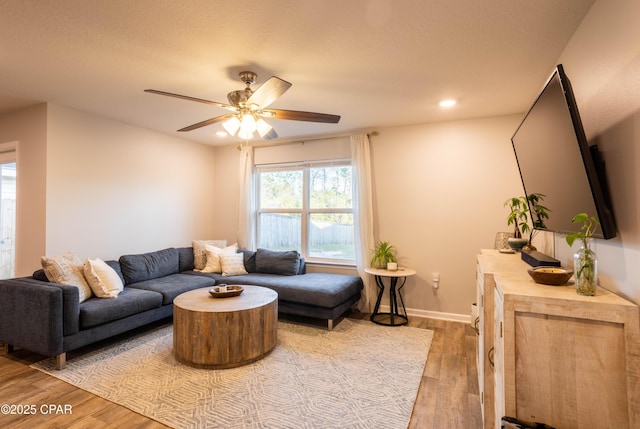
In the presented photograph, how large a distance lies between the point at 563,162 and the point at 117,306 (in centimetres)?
360

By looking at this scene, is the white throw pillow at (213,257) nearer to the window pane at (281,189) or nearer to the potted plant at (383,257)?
the window pane at (281,189)

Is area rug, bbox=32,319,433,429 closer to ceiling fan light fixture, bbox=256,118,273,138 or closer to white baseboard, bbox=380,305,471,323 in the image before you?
white baseboard, bbox=380,305,471,323

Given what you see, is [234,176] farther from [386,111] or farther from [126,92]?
[386,111]

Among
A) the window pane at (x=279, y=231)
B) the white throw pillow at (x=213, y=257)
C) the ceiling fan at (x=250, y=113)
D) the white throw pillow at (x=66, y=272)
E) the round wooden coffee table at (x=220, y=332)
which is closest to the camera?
the ceiling fan at (x=250, y=113)

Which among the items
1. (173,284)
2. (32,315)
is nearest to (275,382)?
(173,284)

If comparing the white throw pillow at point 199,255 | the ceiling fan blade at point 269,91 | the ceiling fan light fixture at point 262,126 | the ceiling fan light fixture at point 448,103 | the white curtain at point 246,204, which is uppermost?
the ceiling fan light fixture at point 448,103

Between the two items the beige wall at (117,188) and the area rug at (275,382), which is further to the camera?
the beige wall at (117,188)

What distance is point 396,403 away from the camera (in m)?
2.18

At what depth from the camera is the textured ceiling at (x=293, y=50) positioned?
1773 millimetres

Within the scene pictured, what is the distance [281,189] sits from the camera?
5.03 metres

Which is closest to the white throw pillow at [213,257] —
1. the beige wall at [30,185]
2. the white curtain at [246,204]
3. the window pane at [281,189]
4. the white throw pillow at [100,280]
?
the white curtain at [246,204]

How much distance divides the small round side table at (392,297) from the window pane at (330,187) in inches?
45.0

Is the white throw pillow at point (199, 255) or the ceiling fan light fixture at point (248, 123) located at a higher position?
the ceiling fan light fixture at point (248, 123)

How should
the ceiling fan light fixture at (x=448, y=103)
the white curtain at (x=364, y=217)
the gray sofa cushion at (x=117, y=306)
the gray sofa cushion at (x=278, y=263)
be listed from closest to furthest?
the gray sofa cushion at (x=117, y=306)
the ceiling fan light fixture at (x=448, y=103)
the white curtain at (x=364, y=217)
the gray sofa cushion at (x=278, y=263)
